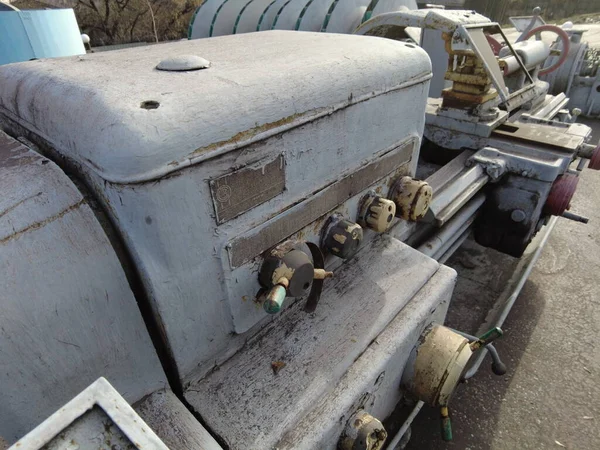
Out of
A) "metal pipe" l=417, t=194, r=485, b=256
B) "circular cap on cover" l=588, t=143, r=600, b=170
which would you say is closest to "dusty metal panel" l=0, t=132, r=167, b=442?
"metal pipe" l=417, t=194, r=485, b=256

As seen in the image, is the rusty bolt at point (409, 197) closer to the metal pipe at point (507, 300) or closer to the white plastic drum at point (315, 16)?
the metal pipe at point (507, 300)

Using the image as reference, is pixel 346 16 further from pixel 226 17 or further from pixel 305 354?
pixel 305 354

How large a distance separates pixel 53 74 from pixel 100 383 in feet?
1.89

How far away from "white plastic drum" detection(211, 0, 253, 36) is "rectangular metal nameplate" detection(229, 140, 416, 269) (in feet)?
10.6

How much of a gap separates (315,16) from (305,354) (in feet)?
10.1

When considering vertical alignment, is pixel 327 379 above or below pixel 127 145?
below

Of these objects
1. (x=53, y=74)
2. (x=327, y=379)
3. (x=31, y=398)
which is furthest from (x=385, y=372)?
(x=53, y=74)

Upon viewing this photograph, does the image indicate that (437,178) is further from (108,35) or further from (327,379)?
(108,35)

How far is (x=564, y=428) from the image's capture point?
1.48 m

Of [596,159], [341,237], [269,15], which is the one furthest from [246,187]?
[269,15]

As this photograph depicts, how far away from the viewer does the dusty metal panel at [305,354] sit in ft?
2.31

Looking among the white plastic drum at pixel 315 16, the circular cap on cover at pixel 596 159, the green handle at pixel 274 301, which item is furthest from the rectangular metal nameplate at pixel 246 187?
the white plastic drum at pixel 315 16

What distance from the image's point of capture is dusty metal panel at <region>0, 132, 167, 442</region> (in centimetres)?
55

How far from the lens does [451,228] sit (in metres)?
1.59
